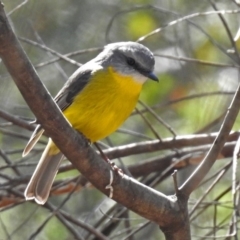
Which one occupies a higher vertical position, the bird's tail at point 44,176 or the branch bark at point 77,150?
the branch bark at point 77,150

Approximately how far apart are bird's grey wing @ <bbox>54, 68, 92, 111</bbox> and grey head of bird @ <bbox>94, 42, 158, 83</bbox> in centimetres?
15

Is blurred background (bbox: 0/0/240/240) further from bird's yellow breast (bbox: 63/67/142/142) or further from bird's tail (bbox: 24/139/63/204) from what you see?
bird's yellow breast (bbox: 63/67/142/142)

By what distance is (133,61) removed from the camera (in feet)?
13.6

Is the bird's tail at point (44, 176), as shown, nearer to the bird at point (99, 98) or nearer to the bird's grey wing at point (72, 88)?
the bird at point (99, 98)

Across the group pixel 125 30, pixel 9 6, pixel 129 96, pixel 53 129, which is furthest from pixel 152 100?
pixel 53 129

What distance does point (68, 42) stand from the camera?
6070 mm

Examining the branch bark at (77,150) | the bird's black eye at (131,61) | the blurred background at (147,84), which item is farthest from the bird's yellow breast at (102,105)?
the blurred background at (147,84)

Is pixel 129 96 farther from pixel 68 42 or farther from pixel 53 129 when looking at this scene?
pixel 68 42

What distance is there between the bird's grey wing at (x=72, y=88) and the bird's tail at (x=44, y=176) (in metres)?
0.23

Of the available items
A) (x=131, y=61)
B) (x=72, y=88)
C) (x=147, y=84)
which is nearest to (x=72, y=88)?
(x=72, y=88)

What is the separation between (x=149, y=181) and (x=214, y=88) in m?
1.18

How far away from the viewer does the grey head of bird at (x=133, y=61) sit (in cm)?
408

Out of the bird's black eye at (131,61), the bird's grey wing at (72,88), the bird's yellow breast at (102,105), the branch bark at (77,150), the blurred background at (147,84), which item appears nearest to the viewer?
the branch bark at (77,150)

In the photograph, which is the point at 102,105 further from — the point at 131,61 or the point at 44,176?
the point at 44,176
